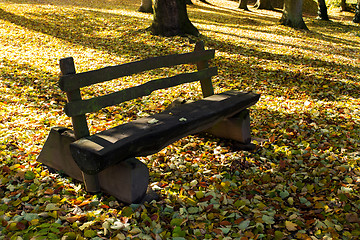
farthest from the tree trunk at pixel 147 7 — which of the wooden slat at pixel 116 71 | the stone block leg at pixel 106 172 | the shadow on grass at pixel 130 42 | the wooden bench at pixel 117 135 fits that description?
the stone block leg at pixel 106 172

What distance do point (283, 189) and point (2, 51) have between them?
8748 mm

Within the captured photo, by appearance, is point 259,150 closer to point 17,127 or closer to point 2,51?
point 17,127

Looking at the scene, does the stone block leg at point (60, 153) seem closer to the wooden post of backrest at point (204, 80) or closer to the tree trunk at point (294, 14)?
the wooden post of backrest at point (204, 80)

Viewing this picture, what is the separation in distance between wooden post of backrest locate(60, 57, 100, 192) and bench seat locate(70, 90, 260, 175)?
0.20m

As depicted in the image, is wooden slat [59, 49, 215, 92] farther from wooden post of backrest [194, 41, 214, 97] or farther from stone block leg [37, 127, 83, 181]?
stone block leg [37, 127, 83, 181]

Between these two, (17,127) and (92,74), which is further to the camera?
(17,127)

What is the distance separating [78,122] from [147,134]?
2.44 ft

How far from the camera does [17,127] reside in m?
4.99

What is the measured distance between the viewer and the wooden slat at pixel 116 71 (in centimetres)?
315

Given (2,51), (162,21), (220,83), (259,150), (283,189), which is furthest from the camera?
(162,21)

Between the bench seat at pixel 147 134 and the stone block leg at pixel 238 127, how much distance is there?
228mm

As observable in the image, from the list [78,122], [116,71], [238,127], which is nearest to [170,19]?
[238,127]

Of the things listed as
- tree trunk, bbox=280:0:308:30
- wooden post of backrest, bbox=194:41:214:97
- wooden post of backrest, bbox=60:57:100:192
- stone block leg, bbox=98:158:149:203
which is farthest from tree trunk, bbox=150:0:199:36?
stone block leg, bbox=98:158:149:203

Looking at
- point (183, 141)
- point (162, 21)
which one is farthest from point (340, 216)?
point (162, 21)
